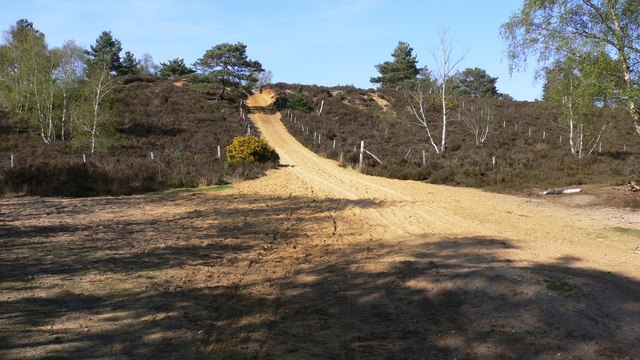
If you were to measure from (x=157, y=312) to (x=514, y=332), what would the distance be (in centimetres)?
374

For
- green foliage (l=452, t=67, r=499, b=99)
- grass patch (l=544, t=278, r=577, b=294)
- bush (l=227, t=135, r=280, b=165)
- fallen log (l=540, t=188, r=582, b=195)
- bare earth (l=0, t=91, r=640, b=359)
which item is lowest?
bare earth (l=0, t=91, r=640, b=359)

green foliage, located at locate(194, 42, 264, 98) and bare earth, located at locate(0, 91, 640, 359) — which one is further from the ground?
green foliage, located at locate(194, 42, 264, 98)

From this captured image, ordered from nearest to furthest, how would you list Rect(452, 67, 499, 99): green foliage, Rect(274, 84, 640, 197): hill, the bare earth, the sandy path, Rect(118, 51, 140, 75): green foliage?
the bare earth, the sandy path, Rect(274, 84, 640, 197): hill, Rect(118, 51, 140, 75): green foliage, Rect(452, 67, 499, 99): green foliage

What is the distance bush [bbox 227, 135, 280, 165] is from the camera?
23828mm

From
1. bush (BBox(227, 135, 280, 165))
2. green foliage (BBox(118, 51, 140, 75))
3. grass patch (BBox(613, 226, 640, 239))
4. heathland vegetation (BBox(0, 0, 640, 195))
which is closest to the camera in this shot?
grass patch (BBox(613, 226, 640, 239))

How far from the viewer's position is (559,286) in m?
5.64

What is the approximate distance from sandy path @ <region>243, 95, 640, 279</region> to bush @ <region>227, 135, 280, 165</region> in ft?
14.8

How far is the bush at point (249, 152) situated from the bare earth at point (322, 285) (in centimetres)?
1161

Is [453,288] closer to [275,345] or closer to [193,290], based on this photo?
[275,345]

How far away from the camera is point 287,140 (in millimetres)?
36625

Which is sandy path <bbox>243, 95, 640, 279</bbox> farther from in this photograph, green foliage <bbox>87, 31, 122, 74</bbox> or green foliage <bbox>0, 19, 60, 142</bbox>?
green foliage <bbox>87, 31, 122, 74</bbox>

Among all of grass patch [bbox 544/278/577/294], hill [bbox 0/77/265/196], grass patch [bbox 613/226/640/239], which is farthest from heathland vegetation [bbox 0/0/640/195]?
grass patch [bbox 544/278/577/294]

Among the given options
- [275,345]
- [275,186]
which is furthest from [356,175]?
[275,345]

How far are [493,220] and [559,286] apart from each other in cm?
572
